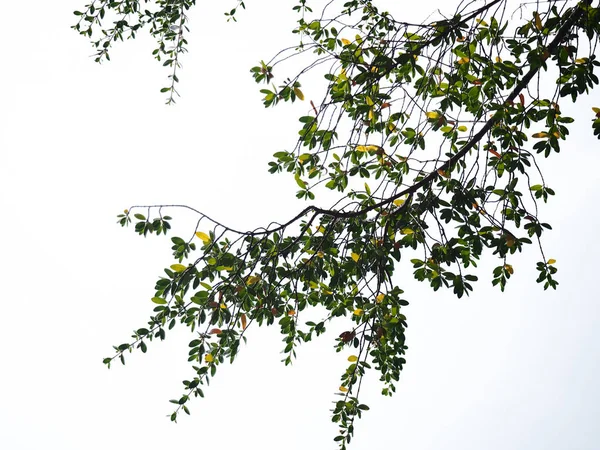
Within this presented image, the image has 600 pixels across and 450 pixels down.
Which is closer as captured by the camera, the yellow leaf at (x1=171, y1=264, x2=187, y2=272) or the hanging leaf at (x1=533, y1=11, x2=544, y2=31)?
the yellow leaf at (x1=171, y1=264, x2=187, y2=272)

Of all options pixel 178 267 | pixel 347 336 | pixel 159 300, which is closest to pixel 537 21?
pixel 347 336

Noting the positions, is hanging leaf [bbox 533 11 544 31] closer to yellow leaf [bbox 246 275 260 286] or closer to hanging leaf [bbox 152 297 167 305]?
yellow leaf [bbox 246 275 260 286]

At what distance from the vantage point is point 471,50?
237 cm

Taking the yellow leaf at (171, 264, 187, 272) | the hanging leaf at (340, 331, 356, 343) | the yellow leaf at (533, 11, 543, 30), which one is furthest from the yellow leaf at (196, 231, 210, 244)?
the yellow leaf at (533, 11, 543, 30)

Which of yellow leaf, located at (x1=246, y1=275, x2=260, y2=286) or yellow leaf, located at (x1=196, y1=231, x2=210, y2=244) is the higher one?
yellow leaf, located at (x1=196, y1=231, x2=210, y2=244)

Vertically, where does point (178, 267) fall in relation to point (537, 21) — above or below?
below

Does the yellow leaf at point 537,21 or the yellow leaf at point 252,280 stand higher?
the yellow leaf at point 537,21

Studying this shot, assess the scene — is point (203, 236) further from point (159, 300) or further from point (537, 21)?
point (537, 21)

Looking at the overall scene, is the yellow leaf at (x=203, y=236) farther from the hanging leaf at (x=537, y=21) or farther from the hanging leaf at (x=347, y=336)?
the hanging leaf at (x=537, y=21)

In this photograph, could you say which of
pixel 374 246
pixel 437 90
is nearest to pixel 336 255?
pixel 374 246

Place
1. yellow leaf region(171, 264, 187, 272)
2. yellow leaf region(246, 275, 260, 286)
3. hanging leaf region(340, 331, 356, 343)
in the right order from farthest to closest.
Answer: hanging leaf region(340, 331, 356, 343) < yellow leaf region(246, 275, 260, 286) < yellow leaf region(171, 264, 187, 272)

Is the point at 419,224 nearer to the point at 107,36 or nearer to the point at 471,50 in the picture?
the point at 471,50

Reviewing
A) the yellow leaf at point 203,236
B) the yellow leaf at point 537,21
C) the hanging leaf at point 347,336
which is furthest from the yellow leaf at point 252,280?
the yellow leaf at point 537,21

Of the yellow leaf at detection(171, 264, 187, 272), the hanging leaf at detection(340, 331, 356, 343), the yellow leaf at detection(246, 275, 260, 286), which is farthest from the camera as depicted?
the hanging leaf at detection(340, 331, 356, 343)
